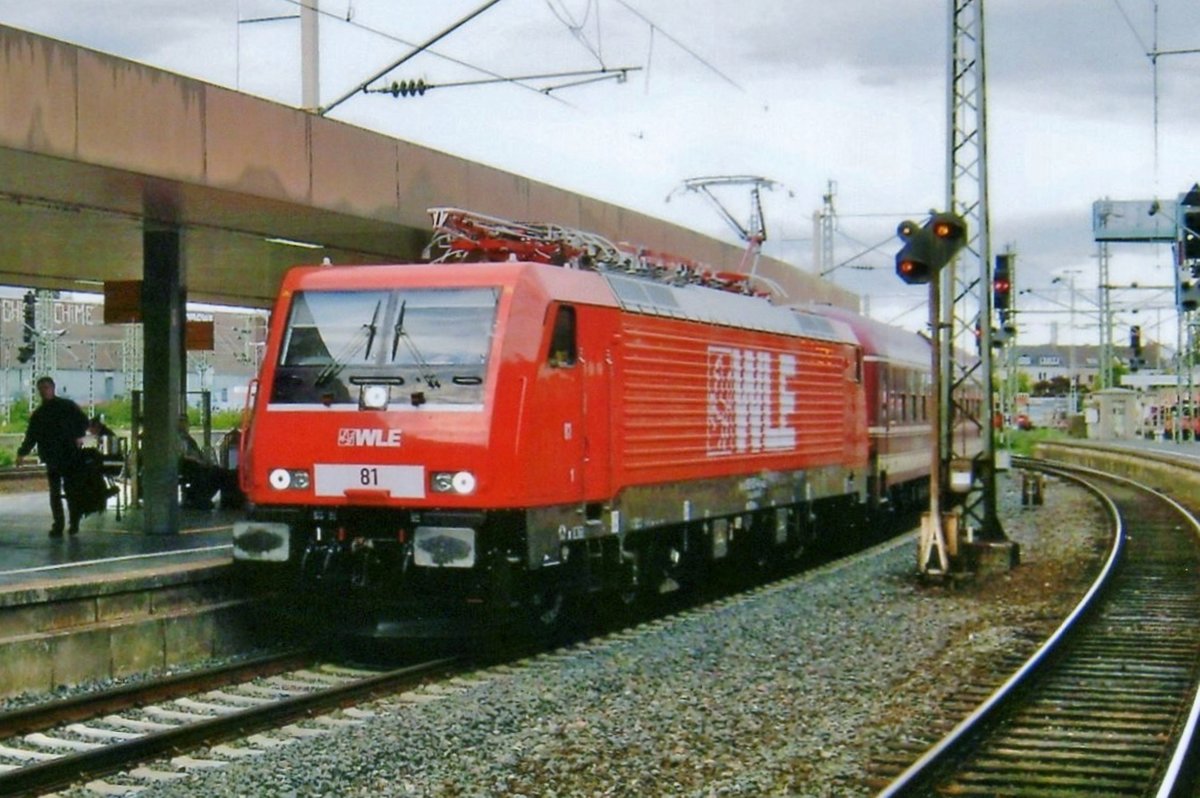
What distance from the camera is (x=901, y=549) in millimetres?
21938

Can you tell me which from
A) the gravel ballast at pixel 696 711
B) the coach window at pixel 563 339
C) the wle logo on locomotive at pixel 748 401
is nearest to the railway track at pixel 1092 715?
the gravel ballast at pixel 696 711

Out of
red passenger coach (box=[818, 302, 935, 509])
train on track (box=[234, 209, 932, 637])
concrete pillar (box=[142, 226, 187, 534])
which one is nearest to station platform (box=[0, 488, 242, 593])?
concrete pillar (box=[142, 226, 187, 534])

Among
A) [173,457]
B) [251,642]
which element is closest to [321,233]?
[173,457]

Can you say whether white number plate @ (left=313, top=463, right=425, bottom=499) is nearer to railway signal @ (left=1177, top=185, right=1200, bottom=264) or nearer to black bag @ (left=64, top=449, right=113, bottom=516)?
black bag @ (left=64, top=449, right=113, bottom=516)

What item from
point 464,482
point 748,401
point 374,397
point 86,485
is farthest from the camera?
point 748,401

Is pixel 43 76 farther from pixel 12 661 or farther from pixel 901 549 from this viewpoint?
pixel 901 549

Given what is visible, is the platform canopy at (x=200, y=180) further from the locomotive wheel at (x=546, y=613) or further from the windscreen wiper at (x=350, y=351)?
the locomotive wheel at (x=546, y=613)

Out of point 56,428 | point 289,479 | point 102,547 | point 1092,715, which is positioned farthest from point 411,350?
point 1092,715

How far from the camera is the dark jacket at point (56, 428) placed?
50.9ft

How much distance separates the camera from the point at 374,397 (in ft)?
39.8

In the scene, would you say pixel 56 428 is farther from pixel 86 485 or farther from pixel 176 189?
pixel 176 189

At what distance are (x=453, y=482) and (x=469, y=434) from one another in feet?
1.18

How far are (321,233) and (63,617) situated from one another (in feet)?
22.2

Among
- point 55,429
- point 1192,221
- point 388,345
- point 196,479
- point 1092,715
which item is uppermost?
point 1192,221
